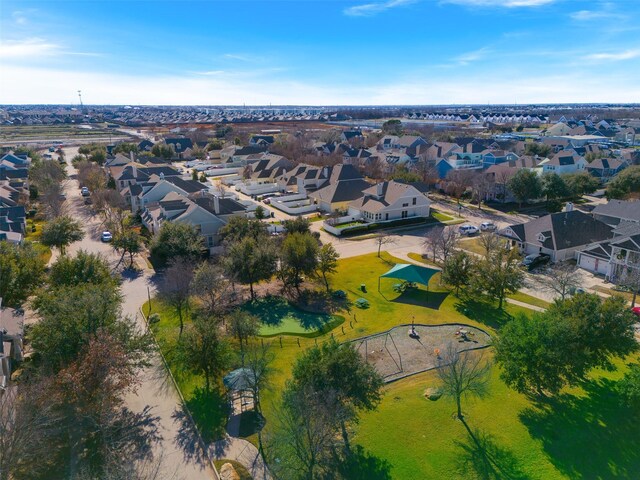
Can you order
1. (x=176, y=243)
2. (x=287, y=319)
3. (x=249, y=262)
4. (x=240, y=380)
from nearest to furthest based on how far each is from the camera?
(x=240, y=380), (x=287, y=319), (x=249, y=262), (x=176, y=243)

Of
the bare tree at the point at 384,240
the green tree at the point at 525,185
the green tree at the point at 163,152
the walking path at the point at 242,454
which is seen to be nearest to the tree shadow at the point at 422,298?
the bare tree at the point at 384,240

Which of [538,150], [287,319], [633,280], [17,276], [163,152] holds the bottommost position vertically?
[287,319]

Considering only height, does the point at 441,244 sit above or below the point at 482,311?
above

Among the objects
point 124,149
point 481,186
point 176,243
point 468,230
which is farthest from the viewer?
point 124,149

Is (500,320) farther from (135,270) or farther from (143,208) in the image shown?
(143,208)

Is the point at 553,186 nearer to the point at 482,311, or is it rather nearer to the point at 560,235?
the point at 560,235

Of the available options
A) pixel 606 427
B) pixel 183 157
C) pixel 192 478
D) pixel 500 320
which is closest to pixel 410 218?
pixel 500 320

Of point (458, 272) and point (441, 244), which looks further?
point (441, 244)

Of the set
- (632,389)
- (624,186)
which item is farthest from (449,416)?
(624,186)
